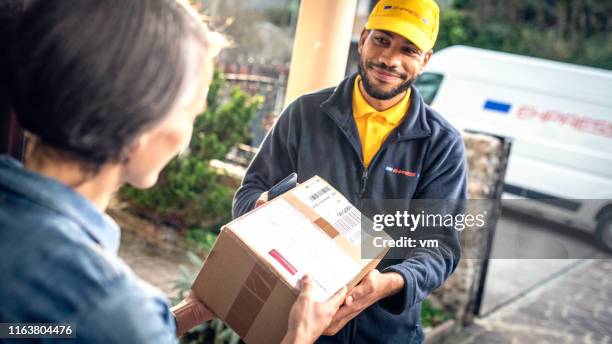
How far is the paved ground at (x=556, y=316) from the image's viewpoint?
4316 mm

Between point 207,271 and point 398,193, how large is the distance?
0.72 m

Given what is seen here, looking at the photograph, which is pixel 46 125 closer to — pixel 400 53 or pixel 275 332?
pixel 275 332

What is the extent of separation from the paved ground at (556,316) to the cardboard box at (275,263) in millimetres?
3027

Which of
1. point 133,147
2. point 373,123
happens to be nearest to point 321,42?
point 373,123

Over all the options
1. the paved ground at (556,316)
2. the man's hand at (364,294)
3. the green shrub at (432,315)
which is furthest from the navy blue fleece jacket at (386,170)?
the paved ground at (556,316)

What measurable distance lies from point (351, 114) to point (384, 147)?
17 cm

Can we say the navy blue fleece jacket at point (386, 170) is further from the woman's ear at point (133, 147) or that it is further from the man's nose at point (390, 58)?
the woman's ear at point (133, 147)

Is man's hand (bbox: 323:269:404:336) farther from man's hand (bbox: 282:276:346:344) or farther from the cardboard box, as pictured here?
man's hand (bbox: 282:276:346:344)

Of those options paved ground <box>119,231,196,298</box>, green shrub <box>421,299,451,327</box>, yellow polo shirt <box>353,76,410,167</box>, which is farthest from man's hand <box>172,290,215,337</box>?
green shrub <box>421,299,451,327</box>

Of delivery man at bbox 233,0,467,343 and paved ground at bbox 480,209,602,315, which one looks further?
paved ground at bbox 480,209,602,315

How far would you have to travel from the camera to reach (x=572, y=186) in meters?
7.30

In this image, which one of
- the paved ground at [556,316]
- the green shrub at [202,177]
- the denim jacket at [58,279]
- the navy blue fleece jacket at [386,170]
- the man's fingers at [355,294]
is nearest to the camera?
the denim jacket at [58,279]

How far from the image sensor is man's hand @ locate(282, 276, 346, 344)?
1223 mm

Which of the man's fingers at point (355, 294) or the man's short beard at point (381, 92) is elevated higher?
the man's short beard at point (381, 92)
